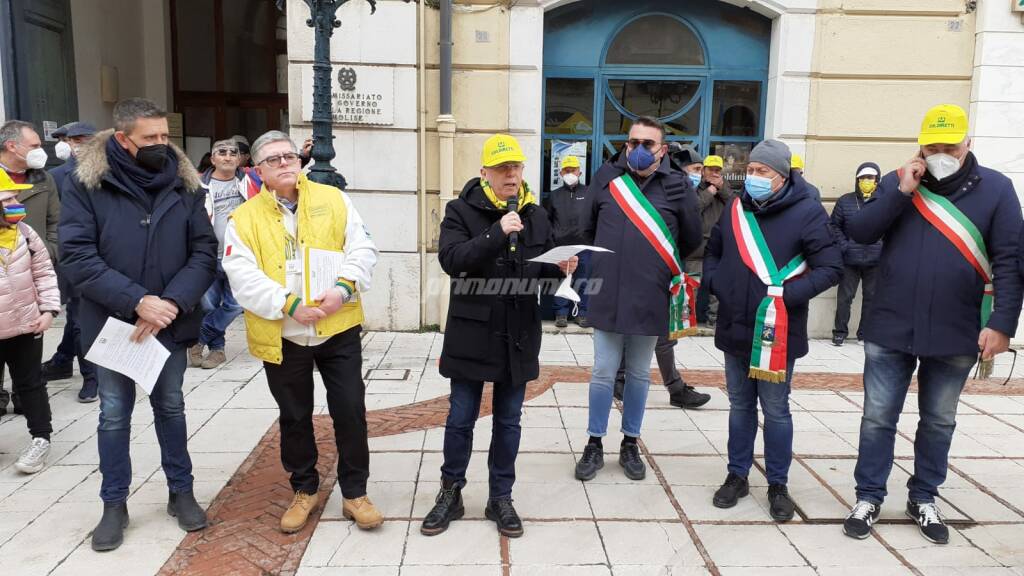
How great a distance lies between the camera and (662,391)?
637cm

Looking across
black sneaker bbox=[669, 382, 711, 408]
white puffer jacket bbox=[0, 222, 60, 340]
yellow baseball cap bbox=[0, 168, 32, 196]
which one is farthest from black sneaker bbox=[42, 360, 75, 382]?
black sneaker bbox=[669, 382, 711, 408]

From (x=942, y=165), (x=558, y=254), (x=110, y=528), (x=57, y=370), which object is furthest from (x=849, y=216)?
(x=57, y=370)

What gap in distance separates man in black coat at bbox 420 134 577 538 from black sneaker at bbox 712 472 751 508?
1.17 metres

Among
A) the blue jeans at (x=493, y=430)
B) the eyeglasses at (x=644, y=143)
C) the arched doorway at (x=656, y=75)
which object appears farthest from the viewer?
the arched doorway at (x=656, y=75)

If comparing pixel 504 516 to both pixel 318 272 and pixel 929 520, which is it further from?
pixel 929 520

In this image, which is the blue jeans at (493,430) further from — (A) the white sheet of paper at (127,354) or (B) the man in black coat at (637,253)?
(A) the white sheet of paper at (127,354)

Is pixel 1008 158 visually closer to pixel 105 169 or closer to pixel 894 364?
pixel 894 364

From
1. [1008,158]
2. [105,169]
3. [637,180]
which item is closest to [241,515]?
[105,169]

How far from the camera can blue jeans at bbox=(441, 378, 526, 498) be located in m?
3.71

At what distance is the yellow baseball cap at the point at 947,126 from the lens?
3.39 m

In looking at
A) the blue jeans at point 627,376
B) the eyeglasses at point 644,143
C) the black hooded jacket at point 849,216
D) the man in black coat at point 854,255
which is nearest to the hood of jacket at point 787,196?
the eyeglasses at point 644,143

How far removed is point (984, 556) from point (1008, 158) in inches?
248

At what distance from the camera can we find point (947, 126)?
341cm

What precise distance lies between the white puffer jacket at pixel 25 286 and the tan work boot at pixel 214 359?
2.25m
